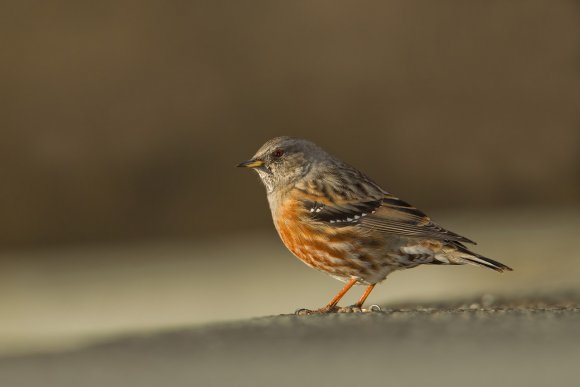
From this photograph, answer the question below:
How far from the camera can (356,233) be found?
10078mm

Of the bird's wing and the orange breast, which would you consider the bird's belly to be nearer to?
the orange breast

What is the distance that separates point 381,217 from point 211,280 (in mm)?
7105

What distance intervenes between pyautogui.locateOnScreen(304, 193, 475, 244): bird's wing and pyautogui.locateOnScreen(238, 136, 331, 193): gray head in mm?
639

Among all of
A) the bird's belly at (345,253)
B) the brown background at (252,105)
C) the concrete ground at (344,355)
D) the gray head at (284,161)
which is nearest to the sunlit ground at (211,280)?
the bird's belly at (345,253)

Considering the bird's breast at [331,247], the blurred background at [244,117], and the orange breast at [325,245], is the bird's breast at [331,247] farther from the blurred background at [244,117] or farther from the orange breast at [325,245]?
the blurred background at [244,117]

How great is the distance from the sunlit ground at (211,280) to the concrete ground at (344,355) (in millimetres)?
3644

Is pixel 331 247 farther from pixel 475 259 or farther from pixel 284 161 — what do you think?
pixel 284 161

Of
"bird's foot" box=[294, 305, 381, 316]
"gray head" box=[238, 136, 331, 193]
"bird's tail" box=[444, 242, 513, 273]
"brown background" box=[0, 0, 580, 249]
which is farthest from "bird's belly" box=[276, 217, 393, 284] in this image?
"brown background" box=[0, 0, 580, 249]

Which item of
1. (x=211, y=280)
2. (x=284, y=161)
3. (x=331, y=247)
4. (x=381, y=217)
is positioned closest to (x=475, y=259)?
(x=381, y=217)

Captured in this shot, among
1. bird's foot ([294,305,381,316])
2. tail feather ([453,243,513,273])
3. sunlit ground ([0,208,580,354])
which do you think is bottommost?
sunlit ground ([0,208,580,354])

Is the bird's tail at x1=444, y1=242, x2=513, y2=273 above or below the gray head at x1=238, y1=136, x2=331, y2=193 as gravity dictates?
below

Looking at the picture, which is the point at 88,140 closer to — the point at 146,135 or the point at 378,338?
the point at 146,135

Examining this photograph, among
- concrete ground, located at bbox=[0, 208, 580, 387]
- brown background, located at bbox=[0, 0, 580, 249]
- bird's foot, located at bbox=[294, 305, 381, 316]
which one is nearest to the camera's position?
concrete ground, located at bbox=[0, 208, 580, 387]

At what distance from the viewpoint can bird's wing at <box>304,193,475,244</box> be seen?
1000 centimetres
